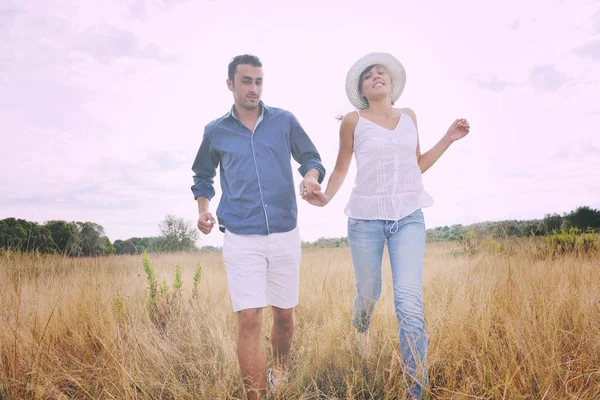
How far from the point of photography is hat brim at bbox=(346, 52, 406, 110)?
3547mm

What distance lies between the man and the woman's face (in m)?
0.61

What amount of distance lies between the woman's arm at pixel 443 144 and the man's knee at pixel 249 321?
5.79 ft

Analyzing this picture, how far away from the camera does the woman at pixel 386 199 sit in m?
2.77

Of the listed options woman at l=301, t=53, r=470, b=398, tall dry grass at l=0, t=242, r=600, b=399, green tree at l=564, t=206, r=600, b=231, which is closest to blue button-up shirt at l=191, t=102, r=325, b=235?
woman at l=301, t=53, r=470, b=398

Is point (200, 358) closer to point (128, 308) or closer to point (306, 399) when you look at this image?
point (306, 399)

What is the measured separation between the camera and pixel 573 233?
9.80 metres

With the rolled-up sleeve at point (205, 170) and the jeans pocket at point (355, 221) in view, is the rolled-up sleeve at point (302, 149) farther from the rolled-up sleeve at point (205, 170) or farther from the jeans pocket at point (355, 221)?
the rolled-up sleeve at point (205, 170)

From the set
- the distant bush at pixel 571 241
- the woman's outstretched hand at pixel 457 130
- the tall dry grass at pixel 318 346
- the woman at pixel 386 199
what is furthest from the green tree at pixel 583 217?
the woman at pixel 386 199

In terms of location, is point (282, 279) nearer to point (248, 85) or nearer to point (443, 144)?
point (248, 85)

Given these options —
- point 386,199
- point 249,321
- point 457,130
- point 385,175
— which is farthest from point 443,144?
point 249,321

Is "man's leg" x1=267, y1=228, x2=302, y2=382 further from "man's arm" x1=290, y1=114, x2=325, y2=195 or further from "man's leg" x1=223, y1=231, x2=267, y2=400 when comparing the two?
"man's arm" x1=290, y1=114, x2=325, y2=195

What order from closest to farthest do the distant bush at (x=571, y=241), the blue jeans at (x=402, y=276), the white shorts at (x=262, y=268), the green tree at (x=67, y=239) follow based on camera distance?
the blue jeans at (x=402, y=276), the white shorts at (x=262, y=268), the green tree at (x=67, y=239), the distant bush at (x=571, y=241)

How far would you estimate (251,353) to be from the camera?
277cm

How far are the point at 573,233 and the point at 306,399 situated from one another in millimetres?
9234
